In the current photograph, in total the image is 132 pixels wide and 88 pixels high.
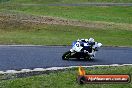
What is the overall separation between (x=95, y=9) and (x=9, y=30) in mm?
30250

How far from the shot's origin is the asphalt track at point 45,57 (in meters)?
16.9

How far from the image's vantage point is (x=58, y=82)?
500 inches

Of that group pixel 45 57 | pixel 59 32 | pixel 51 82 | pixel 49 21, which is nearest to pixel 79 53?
pixel 45 57

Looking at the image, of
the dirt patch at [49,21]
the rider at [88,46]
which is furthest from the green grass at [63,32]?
the rider at [88,46]

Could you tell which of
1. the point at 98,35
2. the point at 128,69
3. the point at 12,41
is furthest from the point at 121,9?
the point at 128,69

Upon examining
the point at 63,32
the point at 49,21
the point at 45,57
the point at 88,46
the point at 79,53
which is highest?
the point at 88,46

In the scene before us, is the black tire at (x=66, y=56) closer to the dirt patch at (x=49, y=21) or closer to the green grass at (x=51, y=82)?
the green grass at (x=51, y=82)

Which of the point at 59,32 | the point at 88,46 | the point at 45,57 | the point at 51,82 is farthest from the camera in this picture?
the point at 59,32

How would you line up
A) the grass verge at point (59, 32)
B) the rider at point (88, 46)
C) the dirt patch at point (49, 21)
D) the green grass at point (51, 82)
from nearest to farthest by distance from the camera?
1. the green grass at point (51, 82)
2. the rider at point (88, 46)
3. the grass verge at point (59, 32)
4. the dirt patch at point (49, 21)

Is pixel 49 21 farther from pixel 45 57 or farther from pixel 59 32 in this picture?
pixel 45 57

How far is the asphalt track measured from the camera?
16.9 m

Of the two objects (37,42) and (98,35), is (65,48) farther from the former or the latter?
(98,35)

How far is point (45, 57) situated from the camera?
62.3ft

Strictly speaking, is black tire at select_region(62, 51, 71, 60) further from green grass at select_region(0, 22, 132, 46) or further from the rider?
green grass at select_region(0, 22, 132, 46)
